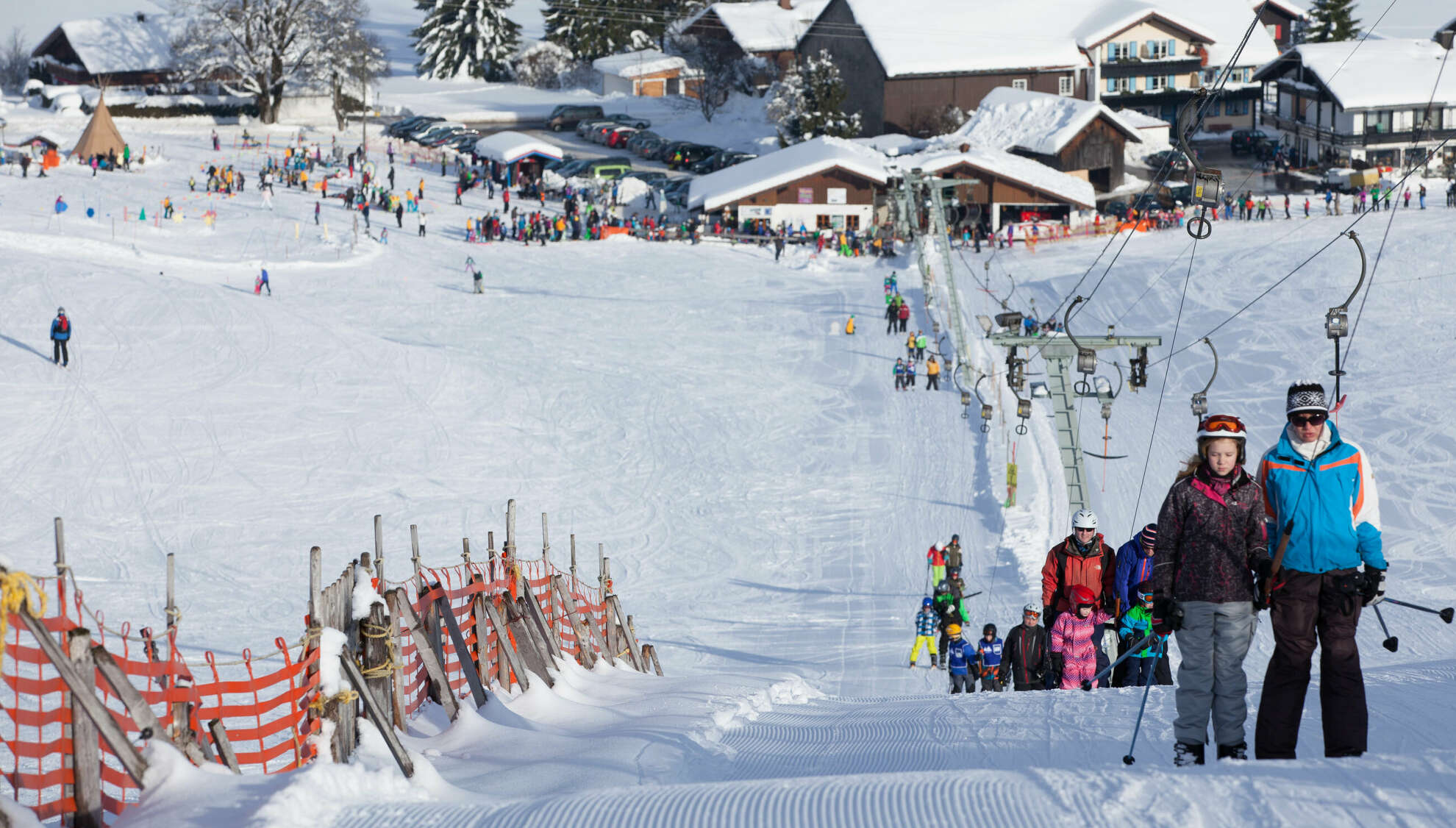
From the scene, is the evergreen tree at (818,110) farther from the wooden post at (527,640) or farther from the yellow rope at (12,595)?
the yellow rope at (12,595)

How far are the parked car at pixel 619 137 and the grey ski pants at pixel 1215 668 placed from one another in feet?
196

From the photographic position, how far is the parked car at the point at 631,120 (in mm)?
68500

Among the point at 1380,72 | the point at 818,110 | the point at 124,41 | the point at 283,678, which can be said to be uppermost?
the point at 124,41

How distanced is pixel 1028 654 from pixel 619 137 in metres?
56.8

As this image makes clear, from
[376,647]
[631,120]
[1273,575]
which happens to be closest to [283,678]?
[376,647]

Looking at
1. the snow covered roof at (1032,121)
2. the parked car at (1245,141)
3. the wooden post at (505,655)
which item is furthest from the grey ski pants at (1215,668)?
the parked car at (1245,141)

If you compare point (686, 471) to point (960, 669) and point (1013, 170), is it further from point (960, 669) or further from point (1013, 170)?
point (1013, 170)

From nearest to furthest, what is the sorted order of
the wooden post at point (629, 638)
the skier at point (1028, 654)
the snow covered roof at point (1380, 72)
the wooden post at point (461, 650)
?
the wooden post at point (461, 650), the skier at point (1028, 654), the wooden post at point (629, 638), the snow covered roof at point (1380, 72)

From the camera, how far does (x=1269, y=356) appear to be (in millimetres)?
26484

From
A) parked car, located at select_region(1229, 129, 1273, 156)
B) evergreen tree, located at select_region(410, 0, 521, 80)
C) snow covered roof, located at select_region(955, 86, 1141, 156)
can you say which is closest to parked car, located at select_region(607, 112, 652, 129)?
evergreen tree, located at select_region(410, 0, 521, 80)

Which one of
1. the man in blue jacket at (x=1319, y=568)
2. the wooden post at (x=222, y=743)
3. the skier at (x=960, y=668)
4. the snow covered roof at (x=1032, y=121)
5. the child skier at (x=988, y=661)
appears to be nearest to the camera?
the man in blue jacket at (x=1319, y=568)

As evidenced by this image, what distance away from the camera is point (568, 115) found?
71.0 metres

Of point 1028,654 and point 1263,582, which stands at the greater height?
point 1263,582

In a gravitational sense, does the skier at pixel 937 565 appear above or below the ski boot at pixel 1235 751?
below
